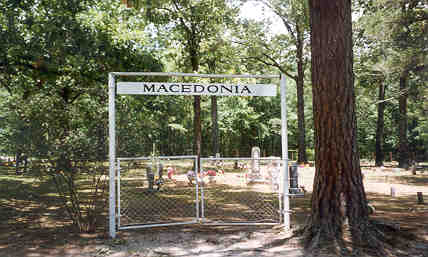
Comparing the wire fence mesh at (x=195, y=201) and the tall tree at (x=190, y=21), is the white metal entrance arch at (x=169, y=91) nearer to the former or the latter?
the wire fence mesh at (x=195, y=201)

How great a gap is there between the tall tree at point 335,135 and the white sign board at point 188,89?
1236mm

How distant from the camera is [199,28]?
1777 cm

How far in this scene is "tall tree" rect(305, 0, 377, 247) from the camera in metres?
5.59

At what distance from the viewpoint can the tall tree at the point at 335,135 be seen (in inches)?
220

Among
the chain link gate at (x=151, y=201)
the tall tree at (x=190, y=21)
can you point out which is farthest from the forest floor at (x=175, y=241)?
the tall tree at (x=190, y=21)

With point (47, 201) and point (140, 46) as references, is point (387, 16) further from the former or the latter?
point (47, 201)

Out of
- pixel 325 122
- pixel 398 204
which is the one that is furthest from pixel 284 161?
pixel 398 204

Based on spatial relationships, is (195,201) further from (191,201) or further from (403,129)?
(403,129)

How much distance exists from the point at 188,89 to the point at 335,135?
2.64 meters

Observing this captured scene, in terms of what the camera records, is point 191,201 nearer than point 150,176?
Yes

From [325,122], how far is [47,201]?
8702 mm

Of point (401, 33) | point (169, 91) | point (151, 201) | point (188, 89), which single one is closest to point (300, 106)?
point (401, 33)

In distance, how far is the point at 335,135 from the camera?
18.4ft

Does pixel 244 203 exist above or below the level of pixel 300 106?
below
